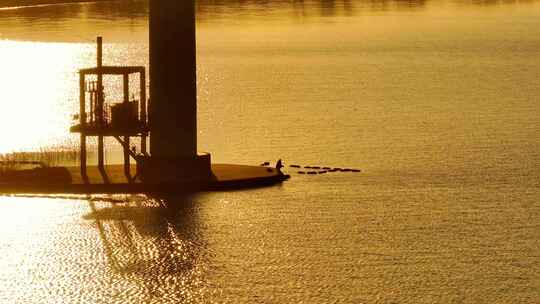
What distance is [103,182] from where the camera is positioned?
4744cm

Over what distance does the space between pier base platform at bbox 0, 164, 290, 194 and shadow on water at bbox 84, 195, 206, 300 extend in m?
0.44

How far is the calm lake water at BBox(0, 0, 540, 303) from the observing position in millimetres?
37094

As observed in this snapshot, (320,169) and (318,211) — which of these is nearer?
(318,211)

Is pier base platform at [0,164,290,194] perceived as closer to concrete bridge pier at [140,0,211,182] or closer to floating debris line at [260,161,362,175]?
concrete bridge pier at [140,0,211,182]

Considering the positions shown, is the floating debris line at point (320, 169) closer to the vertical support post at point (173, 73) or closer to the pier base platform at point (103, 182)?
the pier base platform at point (103, 182)

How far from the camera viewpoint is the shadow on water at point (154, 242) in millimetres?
37625

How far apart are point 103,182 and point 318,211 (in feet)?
18.8

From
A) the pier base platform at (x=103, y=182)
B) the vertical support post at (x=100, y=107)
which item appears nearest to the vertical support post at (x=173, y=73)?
the pier base platform at (x=103, y=182)

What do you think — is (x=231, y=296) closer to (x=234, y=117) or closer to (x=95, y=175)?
(x=95, y=175)

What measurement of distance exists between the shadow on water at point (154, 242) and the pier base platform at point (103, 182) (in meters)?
0.44

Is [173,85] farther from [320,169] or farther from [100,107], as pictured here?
[320,169]

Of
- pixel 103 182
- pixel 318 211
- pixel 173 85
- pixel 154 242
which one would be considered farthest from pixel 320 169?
pixel 154 242

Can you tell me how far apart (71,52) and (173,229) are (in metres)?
101

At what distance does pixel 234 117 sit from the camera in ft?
260
